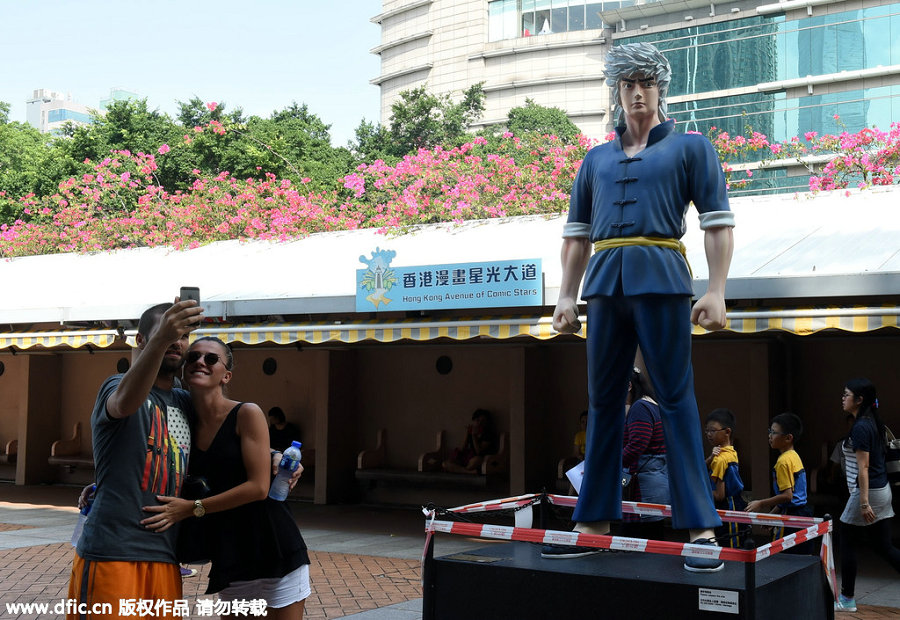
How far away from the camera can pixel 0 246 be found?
2192 cm

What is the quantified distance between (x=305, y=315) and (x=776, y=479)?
6.06 metres

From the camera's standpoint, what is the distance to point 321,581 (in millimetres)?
8031

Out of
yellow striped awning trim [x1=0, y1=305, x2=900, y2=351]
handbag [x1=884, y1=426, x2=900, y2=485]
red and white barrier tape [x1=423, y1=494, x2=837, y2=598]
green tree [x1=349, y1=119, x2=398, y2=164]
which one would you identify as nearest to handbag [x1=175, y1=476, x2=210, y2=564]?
red and white barrier tape [x1=423, y1=494, x2=837, y2=598]

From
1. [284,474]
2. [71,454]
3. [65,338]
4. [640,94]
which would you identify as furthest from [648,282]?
[71,454]

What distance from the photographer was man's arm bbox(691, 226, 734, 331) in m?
4.23

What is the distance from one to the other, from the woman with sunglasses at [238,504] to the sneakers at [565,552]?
1.13 metres

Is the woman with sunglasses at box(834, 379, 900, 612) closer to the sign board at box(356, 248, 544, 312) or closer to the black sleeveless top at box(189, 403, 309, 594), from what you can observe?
the sign board at box(356, 248, 544, 312)

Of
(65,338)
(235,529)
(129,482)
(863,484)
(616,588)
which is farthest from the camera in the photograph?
(65,338)

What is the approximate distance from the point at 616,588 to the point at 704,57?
46.5 meters

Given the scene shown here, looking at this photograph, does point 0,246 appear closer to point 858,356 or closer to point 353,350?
point 353,350

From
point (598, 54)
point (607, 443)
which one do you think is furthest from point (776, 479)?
point (598, 54)

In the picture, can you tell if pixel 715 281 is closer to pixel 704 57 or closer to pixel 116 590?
pixel 116 590

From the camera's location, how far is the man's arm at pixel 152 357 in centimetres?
318

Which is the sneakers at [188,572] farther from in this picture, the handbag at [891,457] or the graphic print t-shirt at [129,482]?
the handbag at [891,457]
